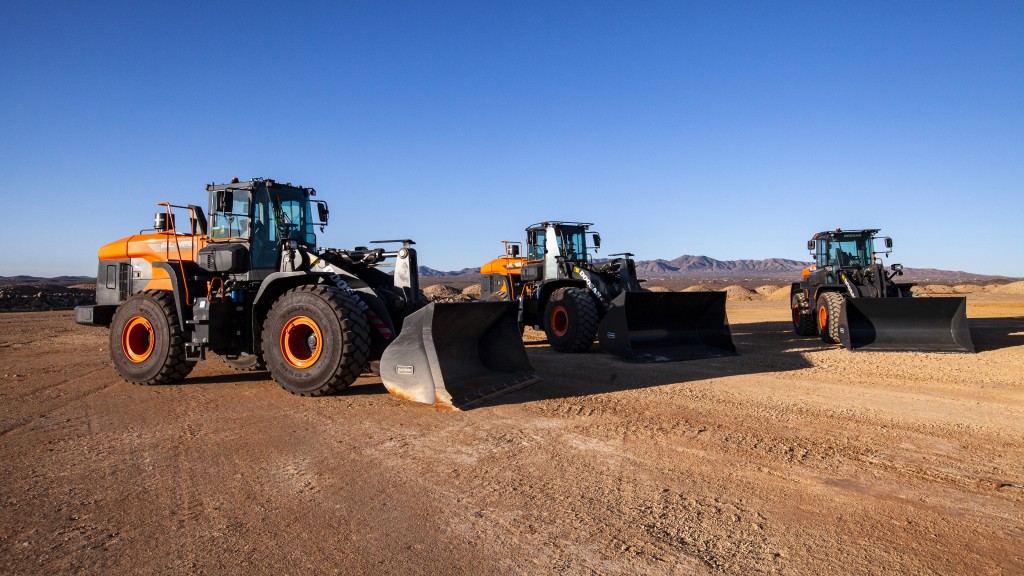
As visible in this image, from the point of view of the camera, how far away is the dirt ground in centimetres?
309

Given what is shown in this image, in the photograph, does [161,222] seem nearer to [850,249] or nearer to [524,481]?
[524,481]

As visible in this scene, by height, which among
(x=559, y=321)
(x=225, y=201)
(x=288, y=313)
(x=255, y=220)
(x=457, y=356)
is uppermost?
(x=225, y=201)

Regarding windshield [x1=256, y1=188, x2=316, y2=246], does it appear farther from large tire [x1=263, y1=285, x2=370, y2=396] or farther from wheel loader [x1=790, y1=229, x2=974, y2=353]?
wheel loader [x1=790, y1=229, x2=974, y2=353]

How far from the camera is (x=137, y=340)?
8.36 m

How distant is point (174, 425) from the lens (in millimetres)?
5797

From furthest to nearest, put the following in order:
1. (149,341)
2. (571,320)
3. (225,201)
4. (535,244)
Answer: (535,244) → (571,320) → (149,341) → (225,201)

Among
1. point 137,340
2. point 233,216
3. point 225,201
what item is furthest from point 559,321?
point 137,340

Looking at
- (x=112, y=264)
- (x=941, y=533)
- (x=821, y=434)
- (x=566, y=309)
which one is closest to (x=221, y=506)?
(x=941, y=533)

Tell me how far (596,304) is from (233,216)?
6631mm

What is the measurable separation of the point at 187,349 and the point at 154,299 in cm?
86

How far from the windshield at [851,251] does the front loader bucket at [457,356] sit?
9826 millimetres

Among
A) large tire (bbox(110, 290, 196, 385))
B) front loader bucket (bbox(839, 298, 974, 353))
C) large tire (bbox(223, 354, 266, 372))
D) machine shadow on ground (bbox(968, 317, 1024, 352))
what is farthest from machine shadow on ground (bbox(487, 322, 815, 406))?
large tire (bbox(110, 290, 196, 385))

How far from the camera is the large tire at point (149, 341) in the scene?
7938 millimetres

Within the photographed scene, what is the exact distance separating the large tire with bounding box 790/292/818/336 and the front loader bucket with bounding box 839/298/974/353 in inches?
111
